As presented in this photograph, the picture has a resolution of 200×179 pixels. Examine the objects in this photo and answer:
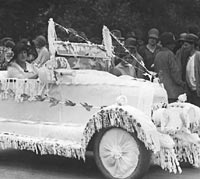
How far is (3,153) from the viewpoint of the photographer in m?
8.23

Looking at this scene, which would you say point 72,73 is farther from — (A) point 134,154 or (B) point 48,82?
(A) point 134,154

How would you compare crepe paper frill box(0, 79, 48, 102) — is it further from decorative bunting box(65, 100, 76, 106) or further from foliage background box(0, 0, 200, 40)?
foliage background box(0, 0, 200, 40)

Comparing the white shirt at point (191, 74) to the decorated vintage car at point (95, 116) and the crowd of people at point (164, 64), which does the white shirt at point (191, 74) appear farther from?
the decorated vintage car at point (95, 116)

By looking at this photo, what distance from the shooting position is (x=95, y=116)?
20.4 ft

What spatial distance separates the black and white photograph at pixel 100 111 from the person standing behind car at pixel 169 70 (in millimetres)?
14

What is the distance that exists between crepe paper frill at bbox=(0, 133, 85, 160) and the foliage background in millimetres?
7091

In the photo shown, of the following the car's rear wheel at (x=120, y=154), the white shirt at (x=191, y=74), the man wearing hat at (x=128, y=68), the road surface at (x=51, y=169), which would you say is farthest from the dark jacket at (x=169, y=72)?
the car's rear wheel at (x=120, y=154)

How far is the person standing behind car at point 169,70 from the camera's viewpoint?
25.9 feet

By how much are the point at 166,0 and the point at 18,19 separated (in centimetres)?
384

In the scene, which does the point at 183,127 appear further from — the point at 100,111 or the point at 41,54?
the point at 41,54

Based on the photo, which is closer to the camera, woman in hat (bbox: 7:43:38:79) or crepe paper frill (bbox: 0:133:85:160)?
crepe paper frill (bbox: 0:133:85:160)

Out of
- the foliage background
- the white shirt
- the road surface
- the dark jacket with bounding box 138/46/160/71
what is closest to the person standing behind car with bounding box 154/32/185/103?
the white shirt

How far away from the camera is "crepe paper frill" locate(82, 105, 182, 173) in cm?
584

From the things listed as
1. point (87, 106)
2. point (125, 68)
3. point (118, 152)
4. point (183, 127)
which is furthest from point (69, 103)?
point (183, 127)
